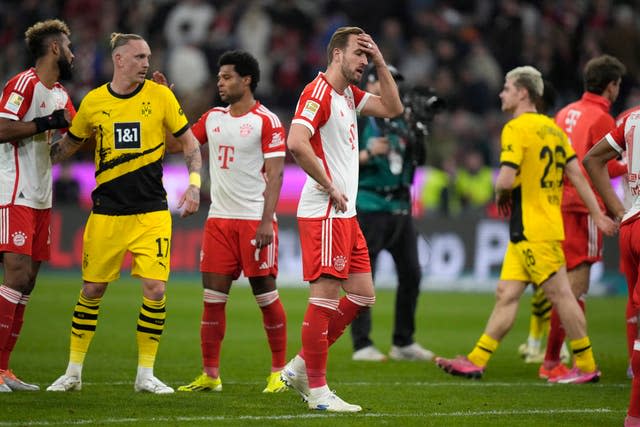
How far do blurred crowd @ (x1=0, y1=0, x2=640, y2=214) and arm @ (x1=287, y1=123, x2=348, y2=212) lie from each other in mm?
14540

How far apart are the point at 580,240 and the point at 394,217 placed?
2.18 metres

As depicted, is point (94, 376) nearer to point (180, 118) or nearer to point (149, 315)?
point (149, 315)

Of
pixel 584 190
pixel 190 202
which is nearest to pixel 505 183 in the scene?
pixel 584 190

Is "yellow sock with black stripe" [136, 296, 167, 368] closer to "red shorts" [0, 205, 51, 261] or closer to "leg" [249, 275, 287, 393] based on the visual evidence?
"leg" [249, 275, 287, 393]

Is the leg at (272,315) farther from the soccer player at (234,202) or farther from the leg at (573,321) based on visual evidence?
the leg at (573,321)

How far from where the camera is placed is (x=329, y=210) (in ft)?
26.2

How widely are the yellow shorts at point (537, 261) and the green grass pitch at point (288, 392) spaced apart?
97 cm

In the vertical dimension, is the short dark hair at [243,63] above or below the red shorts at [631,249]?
A: above

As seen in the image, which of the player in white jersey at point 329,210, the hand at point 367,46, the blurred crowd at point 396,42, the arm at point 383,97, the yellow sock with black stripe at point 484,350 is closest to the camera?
the player in white jersey at point 329,210

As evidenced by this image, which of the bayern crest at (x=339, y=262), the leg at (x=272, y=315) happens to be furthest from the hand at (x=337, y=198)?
the leg at (x=272, y=315)

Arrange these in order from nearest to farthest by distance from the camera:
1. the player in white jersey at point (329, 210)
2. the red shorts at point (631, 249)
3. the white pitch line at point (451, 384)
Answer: the red shorts at point (631, 249)
the player in white jersey at point (329, 210)
the white pitch line at point (451, 384)

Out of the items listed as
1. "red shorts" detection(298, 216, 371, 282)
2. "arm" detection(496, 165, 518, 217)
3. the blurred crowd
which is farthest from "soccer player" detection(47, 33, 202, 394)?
the blurred crowd

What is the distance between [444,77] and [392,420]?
16366 mm

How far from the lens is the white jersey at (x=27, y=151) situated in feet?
29.3
